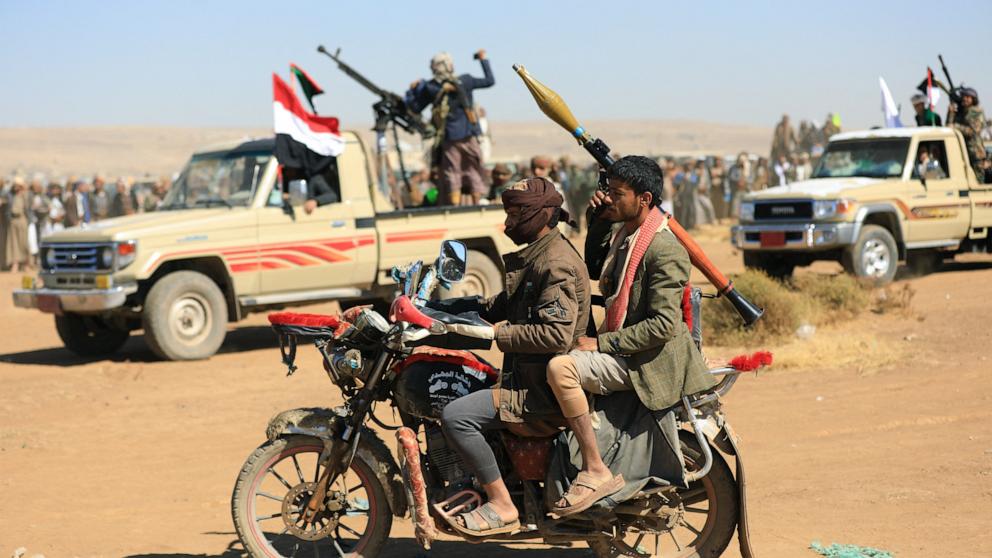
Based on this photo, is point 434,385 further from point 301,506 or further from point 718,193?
point 718,193

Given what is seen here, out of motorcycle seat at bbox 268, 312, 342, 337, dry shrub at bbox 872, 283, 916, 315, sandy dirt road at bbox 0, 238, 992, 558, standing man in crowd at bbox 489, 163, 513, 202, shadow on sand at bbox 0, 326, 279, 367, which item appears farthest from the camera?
standing man in crowd at bbox 489, 163, 513, 202

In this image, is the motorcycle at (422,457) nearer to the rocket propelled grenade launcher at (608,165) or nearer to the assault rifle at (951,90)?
the rocket propelled grenade launcher at (608,165)

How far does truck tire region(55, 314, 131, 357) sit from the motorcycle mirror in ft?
28.6

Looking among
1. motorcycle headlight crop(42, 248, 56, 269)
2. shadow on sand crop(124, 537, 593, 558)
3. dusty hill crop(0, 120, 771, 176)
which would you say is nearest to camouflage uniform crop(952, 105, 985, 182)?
motorcycle headlight crop(42, 248, 56, 269)


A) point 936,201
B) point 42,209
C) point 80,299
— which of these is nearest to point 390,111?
point 80,299

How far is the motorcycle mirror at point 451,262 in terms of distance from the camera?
4.75 m

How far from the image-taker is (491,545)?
5.91 metres

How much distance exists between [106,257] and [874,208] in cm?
905

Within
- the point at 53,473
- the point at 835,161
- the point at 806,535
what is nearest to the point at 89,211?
the point at 835,161

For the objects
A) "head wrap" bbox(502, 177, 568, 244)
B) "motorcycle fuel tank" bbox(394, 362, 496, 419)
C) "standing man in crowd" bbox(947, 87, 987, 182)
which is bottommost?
"motorcycle fuel tank" bbox(394, 362, 496, 419)

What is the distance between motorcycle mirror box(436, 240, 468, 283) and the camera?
475 centimetres

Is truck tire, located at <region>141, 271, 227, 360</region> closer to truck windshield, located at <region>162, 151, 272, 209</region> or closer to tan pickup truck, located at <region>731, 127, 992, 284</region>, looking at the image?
truck windshield, located at <region>162, 151, 272, 209</region>

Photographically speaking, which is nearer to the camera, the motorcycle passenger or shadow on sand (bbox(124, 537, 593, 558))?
the motorcycle passenger

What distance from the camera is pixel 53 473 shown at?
7.75 metres
